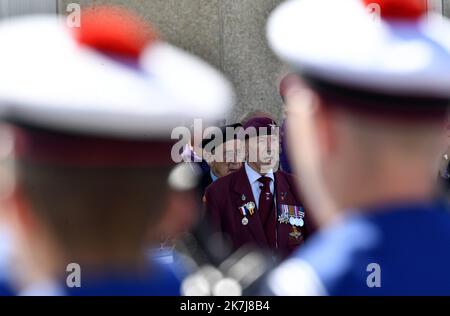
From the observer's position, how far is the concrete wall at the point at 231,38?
154 cm

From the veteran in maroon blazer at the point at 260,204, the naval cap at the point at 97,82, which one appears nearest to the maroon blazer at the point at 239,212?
the veteran in maroon blazer at the point at 260,204

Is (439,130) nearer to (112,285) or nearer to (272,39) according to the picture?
(272,39)

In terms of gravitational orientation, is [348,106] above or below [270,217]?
above

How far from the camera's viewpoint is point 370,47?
4.08 ft

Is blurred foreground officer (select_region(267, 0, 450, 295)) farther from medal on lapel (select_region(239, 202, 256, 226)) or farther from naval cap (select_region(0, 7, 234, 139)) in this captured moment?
medal on lapel (select_region(239, 202, 256, 226))

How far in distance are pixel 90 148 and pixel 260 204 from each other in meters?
0.84

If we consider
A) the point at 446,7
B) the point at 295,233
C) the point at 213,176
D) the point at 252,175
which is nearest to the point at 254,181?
the point at 252,175

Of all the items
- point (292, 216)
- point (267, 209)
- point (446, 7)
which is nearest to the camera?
point (446, 7)

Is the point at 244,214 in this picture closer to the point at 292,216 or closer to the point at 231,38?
the point at 292,216

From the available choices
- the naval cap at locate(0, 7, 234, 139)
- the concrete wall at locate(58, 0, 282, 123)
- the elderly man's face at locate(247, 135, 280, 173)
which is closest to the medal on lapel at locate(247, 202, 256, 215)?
the elderly man's face at locate(247, 135, 280, 173)

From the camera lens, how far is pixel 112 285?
129cm

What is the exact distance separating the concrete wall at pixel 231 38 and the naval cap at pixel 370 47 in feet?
0.74
